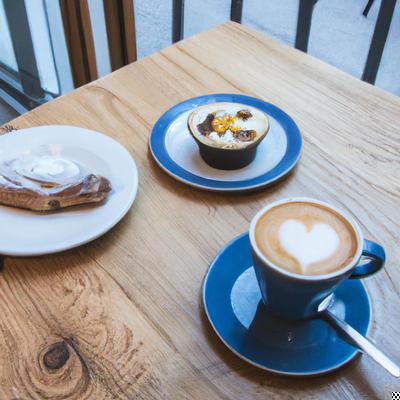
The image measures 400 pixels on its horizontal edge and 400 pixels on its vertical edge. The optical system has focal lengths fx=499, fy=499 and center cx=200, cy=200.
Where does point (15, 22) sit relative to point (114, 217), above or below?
below

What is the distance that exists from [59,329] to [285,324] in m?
0.27

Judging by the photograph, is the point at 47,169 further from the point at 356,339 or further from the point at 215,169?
the point at 356,339

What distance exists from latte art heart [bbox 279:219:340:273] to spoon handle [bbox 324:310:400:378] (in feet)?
0.26

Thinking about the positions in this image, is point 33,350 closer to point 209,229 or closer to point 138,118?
point 209,229

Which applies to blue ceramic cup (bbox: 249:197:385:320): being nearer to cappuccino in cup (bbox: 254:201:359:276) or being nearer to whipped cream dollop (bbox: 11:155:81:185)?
cappuccino in cup (bbox: 254:201:359:276)

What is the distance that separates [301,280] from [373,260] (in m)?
0.10

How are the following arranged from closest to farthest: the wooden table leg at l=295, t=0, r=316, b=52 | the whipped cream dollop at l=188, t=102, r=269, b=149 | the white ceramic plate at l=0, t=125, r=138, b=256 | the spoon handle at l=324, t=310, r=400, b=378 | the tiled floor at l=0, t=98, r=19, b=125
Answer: the spoon handle at l=324, t=310, r=400, b=378 → the white ceramic plate at l=0, t=125, r=138, b=256 → the whipped cream dollop at l=188, t=102, r=269, b=149 → the wooden table leg at l=295, t=0, r=316, b=52 → the tiled floor at l=0, t=98, r=19, b=125

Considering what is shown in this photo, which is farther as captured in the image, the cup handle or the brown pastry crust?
the brown pastry crust

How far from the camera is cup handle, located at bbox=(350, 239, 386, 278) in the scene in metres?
0.53

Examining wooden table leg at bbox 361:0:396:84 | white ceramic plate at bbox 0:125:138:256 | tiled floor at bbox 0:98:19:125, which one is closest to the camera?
white ceramic plate at bbox 0:125:138:256

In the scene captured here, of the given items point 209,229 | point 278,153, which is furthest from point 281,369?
point 278,153

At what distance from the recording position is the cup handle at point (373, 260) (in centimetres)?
53

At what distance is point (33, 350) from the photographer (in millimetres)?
585

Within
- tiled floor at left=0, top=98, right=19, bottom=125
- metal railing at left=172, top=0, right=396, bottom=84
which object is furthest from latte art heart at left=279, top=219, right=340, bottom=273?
tiled floor at left=0, top=98, right=19, bottom=125
